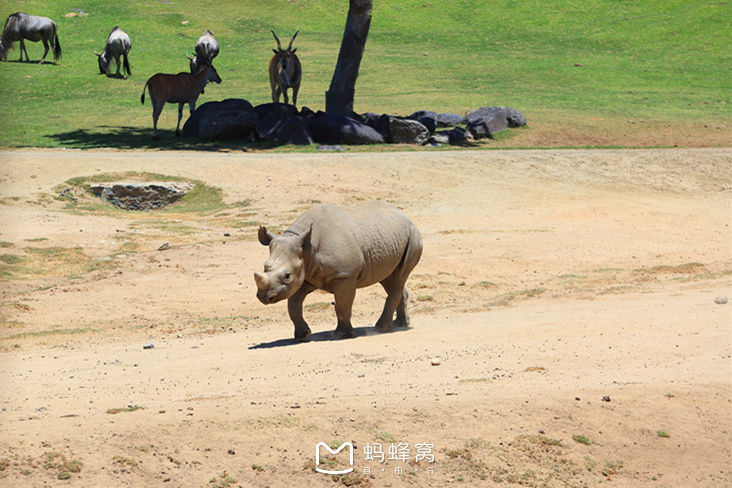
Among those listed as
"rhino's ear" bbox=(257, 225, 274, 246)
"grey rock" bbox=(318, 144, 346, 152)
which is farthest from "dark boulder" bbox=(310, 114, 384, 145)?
"rhino's ear" bbox=(257, 225, 274, 246)

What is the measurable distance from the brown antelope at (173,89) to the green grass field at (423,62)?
110 centimetres

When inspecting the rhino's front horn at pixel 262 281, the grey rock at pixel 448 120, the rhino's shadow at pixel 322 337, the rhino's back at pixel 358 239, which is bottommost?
the rhino's shadow at pixel 322 337

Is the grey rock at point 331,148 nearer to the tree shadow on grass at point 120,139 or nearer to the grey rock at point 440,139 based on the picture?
the tree shadow on grass at point 120,139

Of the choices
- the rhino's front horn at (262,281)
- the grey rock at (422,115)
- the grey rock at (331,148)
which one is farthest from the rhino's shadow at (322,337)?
the grey rock at (422,115)

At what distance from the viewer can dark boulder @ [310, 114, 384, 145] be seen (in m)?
27.1

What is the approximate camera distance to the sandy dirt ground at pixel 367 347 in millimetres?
6637

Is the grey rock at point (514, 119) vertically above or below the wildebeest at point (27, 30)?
below

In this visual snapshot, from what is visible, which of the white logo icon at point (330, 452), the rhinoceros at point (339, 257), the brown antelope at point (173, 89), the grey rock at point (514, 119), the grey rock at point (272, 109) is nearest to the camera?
the white logo icon at point (330, 452)

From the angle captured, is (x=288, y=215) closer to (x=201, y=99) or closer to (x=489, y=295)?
(x=489, y=295)

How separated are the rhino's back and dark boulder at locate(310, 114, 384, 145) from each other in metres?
16.0

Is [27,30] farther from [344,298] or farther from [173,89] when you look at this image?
[344,298]

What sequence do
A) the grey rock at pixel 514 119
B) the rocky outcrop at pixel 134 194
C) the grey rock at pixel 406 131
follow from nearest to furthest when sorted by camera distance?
the rocky outcrop at pixel 134 194 < the grey rock at pixel 406 131 < the grey rock at pixel 514 119

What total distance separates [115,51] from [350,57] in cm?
1503

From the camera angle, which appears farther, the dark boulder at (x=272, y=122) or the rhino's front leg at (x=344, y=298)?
the dark boulder at (x=272, y=122)
